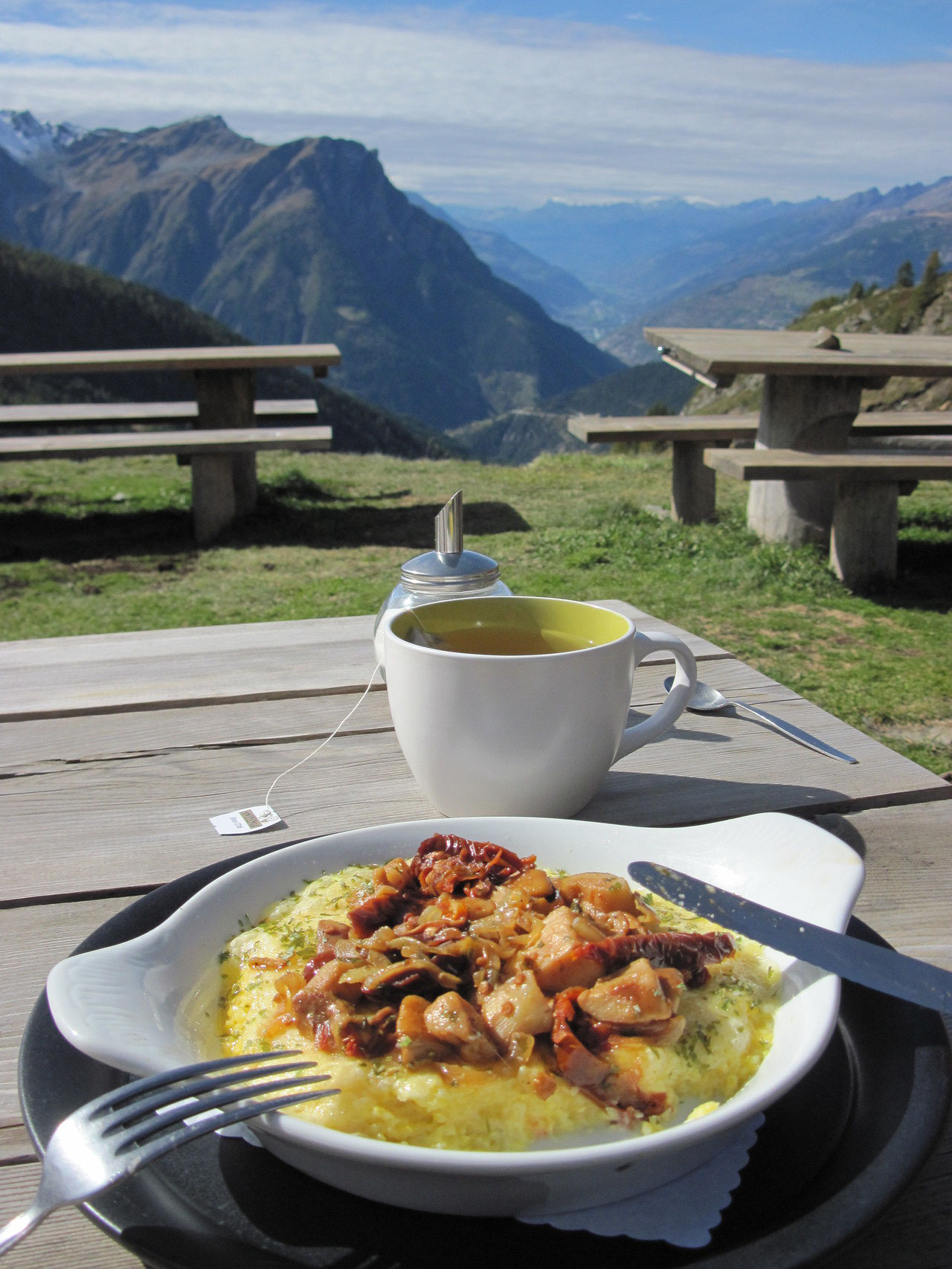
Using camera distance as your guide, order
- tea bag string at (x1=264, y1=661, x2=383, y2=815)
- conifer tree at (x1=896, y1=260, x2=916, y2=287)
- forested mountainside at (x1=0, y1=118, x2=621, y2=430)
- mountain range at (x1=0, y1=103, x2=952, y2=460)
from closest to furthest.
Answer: tea bag string at (x1=264, y1=661, x2=383, y2=815) < conifer tree at (x1=896, y1=260, x2=916, y2=287) < mountain range at (x1=0, y1=103, x2=952, y2=460) < forested mountainside at (x1=0, y1=118, x2=621, y2=430)

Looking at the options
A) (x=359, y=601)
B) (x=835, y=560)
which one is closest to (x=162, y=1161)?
(x=359, y=601)

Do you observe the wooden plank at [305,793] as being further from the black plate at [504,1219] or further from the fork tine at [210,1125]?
the fork tine at [210,1125]

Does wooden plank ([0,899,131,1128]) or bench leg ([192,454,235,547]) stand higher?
wooden plank ([0,899,131,1128])

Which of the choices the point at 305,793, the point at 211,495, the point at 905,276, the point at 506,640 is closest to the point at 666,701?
the point at 506,640

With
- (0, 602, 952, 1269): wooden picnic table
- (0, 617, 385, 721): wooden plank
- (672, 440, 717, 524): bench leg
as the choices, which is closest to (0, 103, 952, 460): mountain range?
(672, 440, 717, 524): bench leg

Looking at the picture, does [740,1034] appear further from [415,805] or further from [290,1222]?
[415,805]

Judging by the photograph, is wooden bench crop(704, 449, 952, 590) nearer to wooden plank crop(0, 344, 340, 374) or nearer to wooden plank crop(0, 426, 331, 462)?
wooden plank crop(0, 426, 331, 462)
